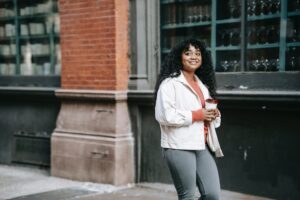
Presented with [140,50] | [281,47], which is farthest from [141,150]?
[281,47]

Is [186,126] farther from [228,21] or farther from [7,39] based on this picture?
[7,39]

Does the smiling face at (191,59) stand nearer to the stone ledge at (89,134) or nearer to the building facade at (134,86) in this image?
the building facade at (134,86)

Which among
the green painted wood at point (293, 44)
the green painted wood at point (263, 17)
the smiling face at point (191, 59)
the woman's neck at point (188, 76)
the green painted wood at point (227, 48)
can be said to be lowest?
the woman's neck at point (188, 76)

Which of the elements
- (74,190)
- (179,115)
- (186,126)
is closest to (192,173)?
(186,126)

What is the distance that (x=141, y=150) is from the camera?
23.8 ft

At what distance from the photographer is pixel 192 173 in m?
4.18

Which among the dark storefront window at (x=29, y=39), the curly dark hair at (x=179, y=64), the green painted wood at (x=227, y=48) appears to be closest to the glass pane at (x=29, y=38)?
the dark storefront window at (x=29, y=39)

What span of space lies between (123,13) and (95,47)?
641mm

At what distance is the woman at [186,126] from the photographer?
4.17 metres

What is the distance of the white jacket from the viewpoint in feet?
13.6

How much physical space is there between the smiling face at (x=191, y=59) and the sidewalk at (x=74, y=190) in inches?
95.2

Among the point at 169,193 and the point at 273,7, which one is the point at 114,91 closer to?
the point at 169,193

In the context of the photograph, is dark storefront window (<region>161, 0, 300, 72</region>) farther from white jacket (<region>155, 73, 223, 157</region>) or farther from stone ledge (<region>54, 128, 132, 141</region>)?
white jacket (<region>155, 73, 223, 157</region>)

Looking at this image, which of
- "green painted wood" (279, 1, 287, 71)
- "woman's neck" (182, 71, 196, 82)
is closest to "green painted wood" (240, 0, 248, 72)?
"green painted wood" (279, 1, 287, 71)
